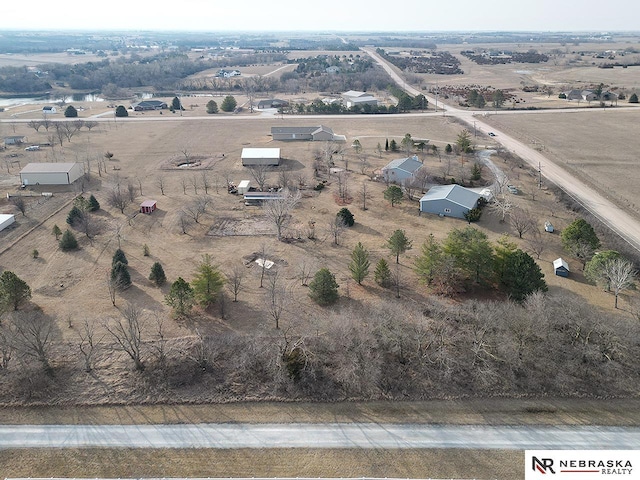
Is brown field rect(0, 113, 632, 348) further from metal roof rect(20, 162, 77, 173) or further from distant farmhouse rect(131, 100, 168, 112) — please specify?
distant farmhouse rect(131, 100, 168, 112)

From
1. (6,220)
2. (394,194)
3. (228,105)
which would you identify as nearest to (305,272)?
Result: (394,194)

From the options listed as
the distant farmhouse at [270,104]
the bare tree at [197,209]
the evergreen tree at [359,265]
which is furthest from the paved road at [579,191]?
the distant farmhouse at [270,104]

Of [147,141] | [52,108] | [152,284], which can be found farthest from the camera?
[52,108]

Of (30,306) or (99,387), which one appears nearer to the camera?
(99,387)

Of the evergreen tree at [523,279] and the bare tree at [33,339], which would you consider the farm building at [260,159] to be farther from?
the evergreen tree at [523,279]

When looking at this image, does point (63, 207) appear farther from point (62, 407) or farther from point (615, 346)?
point (615, 346)

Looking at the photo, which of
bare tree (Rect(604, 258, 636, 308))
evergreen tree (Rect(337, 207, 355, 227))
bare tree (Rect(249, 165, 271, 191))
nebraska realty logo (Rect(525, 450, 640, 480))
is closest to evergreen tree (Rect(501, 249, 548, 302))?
bare tree (Rect(604, 258, 636, 308))

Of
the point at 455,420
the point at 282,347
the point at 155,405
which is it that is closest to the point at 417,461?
the point at 455,420
